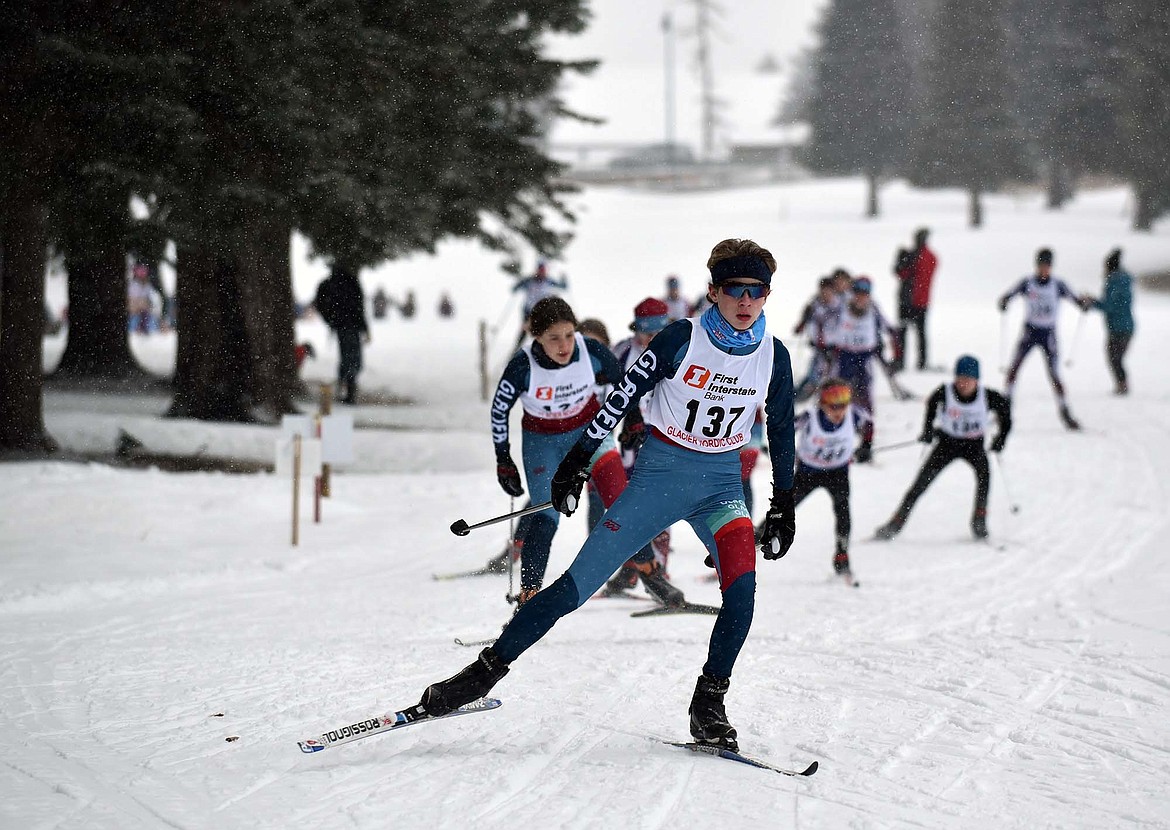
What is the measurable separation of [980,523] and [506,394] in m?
5.67

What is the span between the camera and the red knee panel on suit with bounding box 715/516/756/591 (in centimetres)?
522

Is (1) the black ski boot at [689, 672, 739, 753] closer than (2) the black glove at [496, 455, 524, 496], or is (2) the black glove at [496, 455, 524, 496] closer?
(1) the black ski boot at [689, 672, 739, 753]

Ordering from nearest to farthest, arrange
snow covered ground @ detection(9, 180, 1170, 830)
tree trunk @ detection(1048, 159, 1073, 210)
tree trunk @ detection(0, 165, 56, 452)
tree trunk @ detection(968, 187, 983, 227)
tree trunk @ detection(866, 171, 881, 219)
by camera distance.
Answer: snow covered ground @ detection(9, 180, 1170, 830)
tree trunk @ detection(0, 165, 56, 452)
tree trunk @ detection(968, 187, 983, 227)
tree trunk @ detection(866, 171, 881, 219)
tree trunk @ detection(1048, 159, 1073, 210)

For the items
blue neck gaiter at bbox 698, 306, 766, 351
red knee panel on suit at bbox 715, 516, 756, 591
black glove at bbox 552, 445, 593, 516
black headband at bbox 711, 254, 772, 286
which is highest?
black headband at bbox 711, 254, 772, 286

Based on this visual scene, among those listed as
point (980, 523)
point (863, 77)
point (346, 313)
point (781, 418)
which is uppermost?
point (863, 77)

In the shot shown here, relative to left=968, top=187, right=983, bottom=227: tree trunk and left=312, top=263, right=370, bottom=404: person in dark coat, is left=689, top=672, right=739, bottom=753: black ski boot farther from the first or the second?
left=968, top=187, right=983, bottom=227: tree trunk

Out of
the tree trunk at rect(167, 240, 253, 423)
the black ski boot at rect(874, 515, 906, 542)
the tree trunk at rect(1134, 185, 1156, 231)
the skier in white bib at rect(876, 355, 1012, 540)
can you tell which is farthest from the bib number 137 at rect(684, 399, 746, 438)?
the tree trunk at rect(1134, 185, 1156, 231)

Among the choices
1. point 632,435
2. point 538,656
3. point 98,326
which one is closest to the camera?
point 538,656

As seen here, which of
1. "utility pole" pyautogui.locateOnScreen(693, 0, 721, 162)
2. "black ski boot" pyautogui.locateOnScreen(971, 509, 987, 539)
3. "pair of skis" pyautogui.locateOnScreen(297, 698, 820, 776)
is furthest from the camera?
"utility pole" pyautogui.locateOnScreen(693, 0, 721, 162)

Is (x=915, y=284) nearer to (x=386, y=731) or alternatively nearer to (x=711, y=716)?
(x=711, y=716)

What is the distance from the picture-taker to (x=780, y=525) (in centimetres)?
529

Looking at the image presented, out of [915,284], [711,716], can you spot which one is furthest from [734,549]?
[915,284]

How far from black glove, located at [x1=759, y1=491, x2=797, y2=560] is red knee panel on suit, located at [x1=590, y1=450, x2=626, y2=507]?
2.04 m

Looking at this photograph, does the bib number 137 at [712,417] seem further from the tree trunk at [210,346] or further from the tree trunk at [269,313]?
the tree trunk at [210,346]
